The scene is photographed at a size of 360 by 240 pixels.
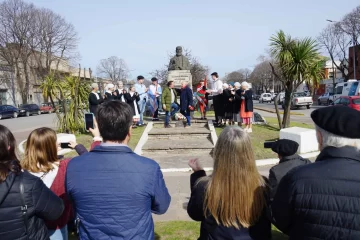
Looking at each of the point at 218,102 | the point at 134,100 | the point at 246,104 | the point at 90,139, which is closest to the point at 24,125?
the point at 134,100

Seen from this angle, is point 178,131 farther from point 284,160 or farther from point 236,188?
point 236,188

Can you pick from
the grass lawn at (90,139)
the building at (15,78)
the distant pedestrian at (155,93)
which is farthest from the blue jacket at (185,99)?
the building at (15,78)

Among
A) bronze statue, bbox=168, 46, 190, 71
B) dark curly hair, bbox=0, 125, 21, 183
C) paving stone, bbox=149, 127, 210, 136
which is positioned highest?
bronze statue, bbox=168, 46, 190, 71

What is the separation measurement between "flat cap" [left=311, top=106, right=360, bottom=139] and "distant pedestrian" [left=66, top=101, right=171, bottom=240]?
1141 millimetres

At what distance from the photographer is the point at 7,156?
2.22 meters

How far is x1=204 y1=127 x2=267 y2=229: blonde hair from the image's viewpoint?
6.68 ft

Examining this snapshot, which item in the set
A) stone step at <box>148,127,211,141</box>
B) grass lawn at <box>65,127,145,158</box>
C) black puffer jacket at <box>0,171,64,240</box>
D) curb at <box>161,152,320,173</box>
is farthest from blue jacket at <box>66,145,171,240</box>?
stone step at <box>148,127,211,141</box>

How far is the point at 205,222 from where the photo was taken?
2.18 m

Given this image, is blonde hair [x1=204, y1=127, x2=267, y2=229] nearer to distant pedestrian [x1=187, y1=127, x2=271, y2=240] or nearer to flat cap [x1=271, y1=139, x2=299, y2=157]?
distant pedestrian [x1=187, y1=127, x2=271, y2=240]

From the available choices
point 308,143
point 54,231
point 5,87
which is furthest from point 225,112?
point 5,87

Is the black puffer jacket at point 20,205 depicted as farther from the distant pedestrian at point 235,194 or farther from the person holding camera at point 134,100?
the person holding camera at point 134,100

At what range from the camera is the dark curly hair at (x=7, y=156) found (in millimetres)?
2053

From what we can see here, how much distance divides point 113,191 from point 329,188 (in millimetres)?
1327

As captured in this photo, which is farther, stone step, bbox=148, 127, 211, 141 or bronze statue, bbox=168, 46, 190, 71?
bronze statue, bbox=168, 46, 190, 71
